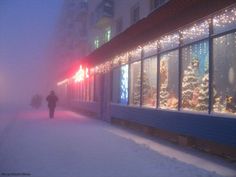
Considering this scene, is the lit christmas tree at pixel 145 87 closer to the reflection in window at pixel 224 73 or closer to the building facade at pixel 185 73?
the building facade at pixel 185 73

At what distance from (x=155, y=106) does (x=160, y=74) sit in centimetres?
124

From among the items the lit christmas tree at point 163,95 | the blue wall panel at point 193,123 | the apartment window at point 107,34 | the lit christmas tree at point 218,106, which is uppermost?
the apartment window at point 107,34

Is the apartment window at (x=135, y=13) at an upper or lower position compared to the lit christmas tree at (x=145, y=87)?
upper

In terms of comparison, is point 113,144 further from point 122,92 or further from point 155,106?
point 122,92

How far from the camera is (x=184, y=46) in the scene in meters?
13.7

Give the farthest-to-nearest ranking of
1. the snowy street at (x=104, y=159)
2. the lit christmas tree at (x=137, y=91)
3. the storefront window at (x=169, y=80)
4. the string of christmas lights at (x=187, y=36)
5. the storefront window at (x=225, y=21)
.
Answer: the lit christmas tree at (x=137, y=91) → the storefront window at (x=169, y=80) → the string of christmas lights at (x=187, y=36) → the storefront window at (x=225, y=21) → the snowy street at (x=104, y=159)

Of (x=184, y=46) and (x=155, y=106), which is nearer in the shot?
(x=184, y=46)

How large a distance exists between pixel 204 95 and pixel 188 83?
1.43 metres

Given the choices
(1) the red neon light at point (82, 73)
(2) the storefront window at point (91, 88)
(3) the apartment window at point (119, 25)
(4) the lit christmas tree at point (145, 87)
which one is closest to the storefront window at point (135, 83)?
(4) the lit christmas tree at point (145, 87)

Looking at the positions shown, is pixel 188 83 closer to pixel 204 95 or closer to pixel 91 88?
pixel 204 95

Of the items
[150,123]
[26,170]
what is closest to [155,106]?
[150,123]

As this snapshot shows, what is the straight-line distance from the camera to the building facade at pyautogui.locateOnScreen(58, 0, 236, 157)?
1123 cm

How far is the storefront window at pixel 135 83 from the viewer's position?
18734 millimetres

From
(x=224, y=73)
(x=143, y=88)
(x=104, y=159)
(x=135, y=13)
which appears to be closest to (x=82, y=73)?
(x=135, y=13)
